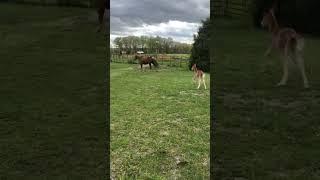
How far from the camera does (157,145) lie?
2.72m

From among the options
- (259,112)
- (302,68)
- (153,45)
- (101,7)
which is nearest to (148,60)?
(153,45)

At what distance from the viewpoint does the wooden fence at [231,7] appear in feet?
7.52

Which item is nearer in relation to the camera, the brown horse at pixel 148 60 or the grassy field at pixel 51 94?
the grassy field at pixel 51 94

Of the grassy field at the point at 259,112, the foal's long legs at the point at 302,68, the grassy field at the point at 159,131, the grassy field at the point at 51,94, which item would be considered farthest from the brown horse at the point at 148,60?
the foal's long legs at the point at 302,68

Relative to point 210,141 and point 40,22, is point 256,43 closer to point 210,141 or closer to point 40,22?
point 210,141

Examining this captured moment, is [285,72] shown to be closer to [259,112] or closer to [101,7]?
[259,112]

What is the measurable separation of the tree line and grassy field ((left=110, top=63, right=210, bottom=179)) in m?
0.26

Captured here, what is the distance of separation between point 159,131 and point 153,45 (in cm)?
57

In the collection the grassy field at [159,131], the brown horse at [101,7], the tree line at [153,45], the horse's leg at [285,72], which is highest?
the brown horse at [101,7]

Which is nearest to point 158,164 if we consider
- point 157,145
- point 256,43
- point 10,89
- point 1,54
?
point 157,145

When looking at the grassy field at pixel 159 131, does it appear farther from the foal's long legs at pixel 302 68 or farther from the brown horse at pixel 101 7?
the brown horse at pixel 101 7

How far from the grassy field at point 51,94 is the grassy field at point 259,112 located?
→ 752 mm

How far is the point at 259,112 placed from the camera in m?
2.94

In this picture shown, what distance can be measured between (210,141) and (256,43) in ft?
2.49
